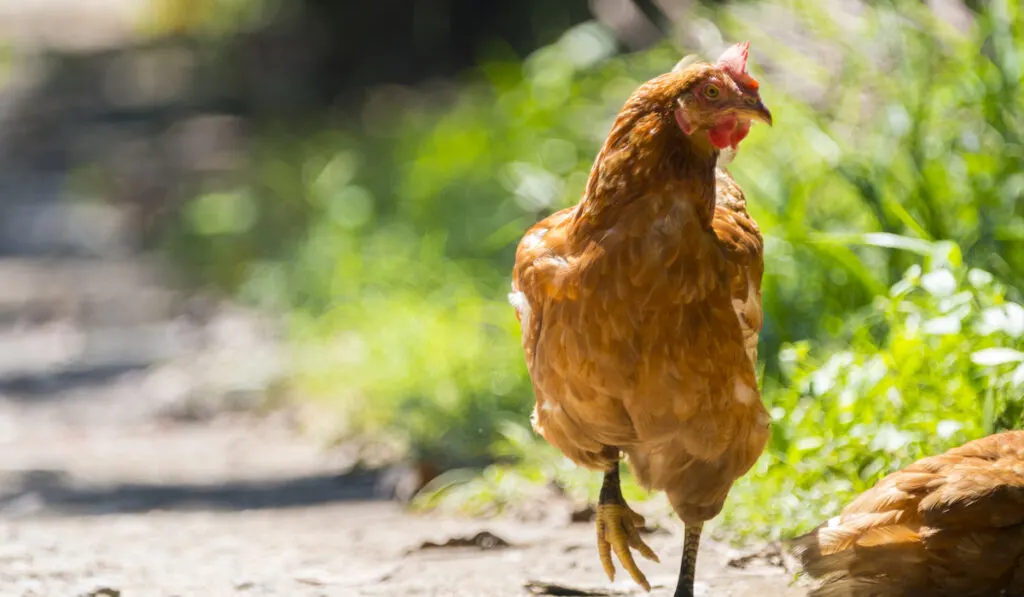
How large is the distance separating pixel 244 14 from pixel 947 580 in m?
13.1

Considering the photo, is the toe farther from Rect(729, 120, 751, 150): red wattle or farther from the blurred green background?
Rect(729, 120, 751, 150): red wattle

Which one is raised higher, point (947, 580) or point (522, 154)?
point (522, 154)

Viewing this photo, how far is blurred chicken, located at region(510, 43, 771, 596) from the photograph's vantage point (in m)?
3.42

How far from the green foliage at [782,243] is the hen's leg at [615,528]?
1.91ft

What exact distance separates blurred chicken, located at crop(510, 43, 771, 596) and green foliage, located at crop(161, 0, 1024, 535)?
732mm

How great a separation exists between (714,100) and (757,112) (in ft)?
0.35

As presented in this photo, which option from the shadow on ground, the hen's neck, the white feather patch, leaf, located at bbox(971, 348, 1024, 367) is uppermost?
the hen's neck

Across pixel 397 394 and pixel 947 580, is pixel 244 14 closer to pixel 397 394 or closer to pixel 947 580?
pixel 397 394

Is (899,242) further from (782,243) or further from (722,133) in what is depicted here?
(722,133)

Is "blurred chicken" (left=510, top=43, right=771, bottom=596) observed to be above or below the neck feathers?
below

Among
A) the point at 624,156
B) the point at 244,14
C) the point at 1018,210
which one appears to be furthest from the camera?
the point at 244,14

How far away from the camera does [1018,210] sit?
16.6 ft

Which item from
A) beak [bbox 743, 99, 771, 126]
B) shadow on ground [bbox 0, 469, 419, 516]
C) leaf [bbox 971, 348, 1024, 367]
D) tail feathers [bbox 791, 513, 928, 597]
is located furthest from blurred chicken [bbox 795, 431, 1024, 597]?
shadow on ground [bbox 0, 469, 419, 516]

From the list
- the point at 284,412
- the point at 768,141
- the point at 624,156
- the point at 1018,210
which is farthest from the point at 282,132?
the point at 624,156
